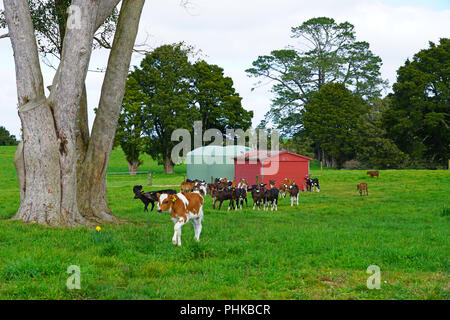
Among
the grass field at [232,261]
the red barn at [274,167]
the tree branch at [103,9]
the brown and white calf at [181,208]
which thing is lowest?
the grass field at [232,261]

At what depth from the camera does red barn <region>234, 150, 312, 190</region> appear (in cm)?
2833

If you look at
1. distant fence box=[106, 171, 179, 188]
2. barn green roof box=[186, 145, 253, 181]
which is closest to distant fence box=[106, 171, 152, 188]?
distant fence box=[106, 171, 179, 188]

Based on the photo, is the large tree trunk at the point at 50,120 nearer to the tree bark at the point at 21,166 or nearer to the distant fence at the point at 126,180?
the tree bark at the point at 21,166

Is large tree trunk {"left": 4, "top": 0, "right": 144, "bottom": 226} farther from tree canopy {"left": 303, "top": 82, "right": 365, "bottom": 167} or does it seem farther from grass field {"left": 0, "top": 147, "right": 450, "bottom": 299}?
tree canopy {"left": 303, "top": 82, "right": 365, "bottom": 167}

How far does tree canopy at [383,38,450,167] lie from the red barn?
22.5 m

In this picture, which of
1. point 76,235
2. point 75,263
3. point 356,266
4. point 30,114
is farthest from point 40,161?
point 356,266

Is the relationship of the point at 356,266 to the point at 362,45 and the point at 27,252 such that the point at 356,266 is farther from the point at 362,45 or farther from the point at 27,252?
the point at 362,45

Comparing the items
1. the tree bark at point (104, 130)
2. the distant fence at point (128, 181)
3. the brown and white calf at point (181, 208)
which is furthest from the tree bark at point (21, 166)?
the distant fence at point (128, 181)

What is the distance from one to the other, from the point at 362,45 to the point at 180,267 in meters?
63.8

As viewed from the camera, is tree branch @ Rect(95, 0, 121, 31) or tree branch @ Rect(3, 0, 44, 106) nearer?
tree branch @ Rect(3, 0, 44, 106)

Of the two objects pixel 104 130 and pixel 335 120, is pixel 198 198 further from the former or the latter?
pixel 335 120

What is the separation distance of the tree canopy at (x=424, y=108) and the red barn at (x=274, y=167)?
22523 millimetres

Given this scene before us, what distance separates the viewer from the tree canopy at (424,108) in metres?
45.6
